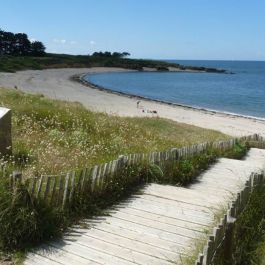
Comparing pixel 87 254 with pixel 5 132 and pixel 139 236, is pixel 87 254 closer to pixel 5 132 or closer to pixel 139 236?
pixel 139 236

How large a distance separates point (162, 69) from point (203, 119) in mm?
127938

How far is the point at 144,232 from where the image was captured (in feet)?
20.4

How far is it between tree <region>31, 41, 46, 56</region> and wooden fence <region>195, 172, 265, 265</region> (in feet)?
448

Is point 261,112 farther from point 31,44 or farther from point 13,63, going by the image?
point 31,44

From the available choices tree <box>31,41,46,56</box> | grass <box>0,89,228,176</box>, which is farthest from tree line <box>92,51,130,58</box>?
grass <box>0,89,228,176</box>

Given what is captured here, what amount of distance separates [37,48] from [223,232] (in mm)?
139920

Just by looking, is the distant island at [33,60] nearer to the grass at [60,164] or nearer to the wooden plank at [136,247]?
the grass at [60,164]

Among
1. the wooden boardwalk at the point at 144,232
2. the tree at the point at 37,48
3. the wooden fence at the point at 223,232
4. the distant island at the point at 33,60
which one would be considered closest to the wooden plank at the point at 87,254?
the wooden boardwalk at the point at 144,232

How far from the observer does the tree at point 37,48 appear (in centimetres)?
13712

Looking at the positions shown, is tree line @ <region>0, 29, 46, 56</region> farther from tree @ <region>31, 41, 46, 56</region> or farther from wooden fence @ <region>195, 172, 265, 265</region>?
wooden fence @ <region>195, 172, 265, 265</region>

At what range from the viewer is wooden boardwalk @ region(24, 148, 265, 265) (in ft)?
17.8

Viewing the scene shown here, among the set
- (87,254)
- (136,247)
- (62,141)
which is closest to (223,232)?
(136,247)

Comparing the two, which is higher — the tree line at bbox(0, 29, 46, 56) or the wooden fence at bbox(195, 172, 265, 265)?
the tree line at bbox(0, 29, 46, 56)

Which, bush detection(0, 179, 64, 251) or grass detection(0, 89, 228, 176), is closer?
bush detection(0, 179, 64, 251)
